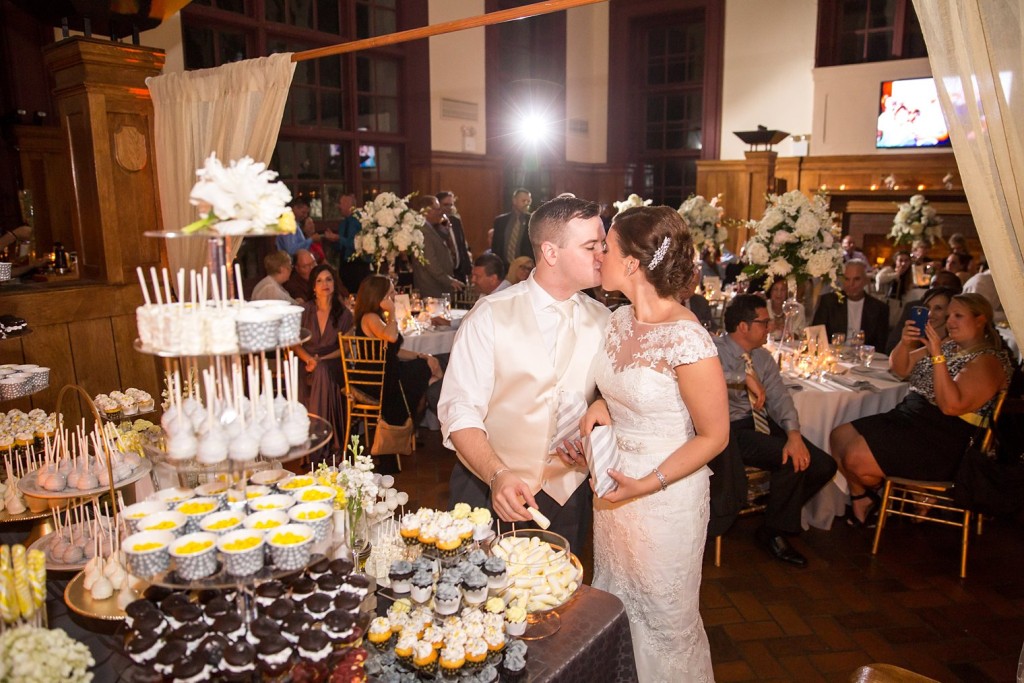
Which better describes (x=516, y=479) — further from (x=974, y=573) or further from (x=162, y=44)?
(x=162, y=44)

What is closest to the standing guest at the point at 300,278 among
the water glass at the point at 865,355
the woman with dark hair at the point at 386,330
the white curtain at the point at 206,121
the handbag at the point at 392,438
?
the woman with dark hair at the point at 386,330

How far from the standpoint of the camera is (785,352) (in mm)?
4965

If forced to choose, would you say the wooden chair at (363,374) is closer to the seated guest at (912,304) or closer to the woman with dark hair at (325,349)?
the woman with dark hair at (325,349)

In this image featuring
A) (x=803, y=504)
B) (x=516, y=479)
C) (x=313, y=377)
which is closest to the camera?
(x=516, y=479)

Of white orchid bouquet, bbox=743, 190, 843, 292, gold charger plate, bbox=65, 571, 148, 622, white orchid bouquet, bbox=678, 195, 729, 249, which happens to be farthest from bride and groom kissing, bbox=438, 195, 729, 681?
white orchid bouquet, bbox=678, 195, 729, 249

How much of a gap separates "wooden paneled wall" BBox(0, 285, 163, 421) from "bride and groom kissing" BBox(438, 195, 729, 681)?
2776 millimetres

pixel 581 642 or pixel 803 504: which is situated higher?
pixel 581 642

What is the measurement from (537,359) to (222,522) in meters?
1.30

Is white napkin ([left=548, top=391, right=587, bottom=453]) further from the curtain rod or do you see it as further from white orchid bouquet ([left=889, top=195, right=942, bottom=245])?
white orchid bouquet ([left=889, top=195, right=942, bottom=245])

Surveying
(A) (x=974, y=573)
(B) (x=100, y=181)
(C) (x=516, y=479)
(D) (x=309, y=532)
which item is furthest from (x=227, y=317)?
(A) (x=974, y=573)

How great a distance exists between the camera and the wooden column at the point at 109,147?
420cm

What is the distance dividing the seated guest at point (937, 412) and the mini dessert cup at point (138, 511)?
366 cm

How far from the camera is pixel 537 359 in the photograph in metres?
2.67

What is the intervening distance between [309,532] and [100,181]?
3559 millimetres
